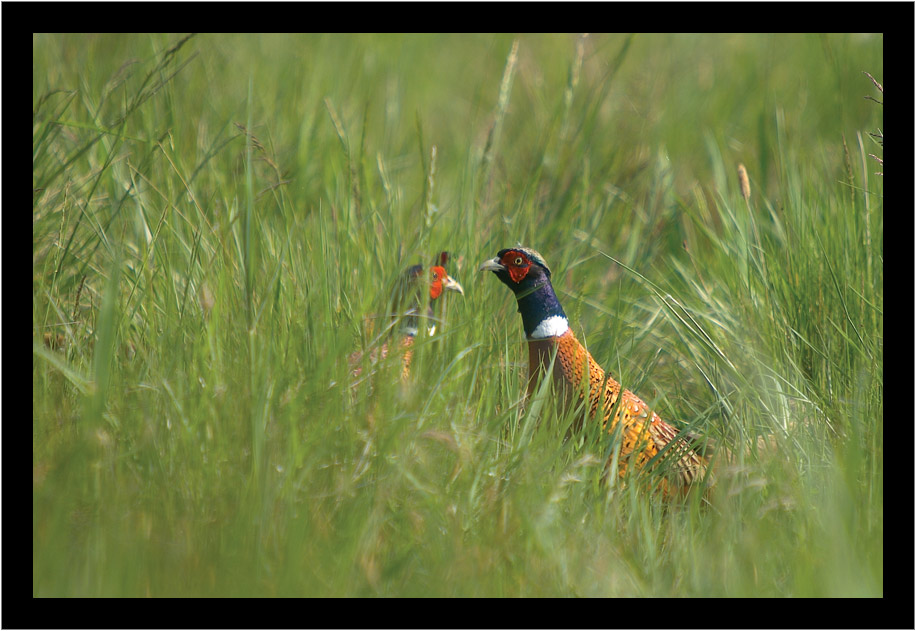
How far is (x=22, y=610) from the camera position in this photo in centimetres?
181

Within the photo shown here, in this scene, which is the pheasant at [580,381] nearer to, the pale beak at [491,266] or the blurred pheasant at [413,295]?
the pale beak at [491,266]

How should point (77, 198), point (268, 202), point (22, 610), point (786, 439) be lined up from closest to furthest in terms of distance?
1. point (22, 610)
2. point (786, 439)
3. point (77, 198)
4. point (268, 202)

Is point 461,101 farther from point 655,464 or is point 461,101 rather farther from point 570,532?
point 570,532

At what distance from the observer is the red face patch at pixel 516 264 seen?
3025 millimetres

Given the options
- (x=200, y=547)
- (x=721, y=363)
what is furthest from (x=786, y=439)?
(x=200, y=547)

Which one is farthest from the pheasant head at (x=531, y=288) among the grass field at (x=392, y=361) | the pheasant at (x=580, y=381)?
the grass field at (x=392, y=361)

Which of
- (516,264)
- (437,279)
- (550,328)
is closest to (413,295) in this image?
(437,279)

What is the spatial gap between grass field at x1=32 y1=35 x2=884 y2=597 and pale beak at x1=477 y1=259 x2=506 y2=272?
121mm

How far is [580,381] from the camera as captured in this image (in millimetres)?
3000

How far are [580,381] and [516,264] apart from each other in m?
0.52

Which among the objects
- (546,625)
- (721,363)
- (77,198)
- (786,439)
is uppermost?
(77,198)

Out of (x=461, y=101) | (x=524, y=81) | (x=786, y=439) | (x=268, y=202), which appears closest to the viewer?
(x=786, y=439)

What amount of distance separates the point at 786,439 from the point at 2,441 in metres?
2.36

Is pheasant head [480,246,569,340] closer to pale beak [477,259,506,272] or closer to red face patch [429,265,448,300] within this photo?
pale beak [477,259,506,272]
